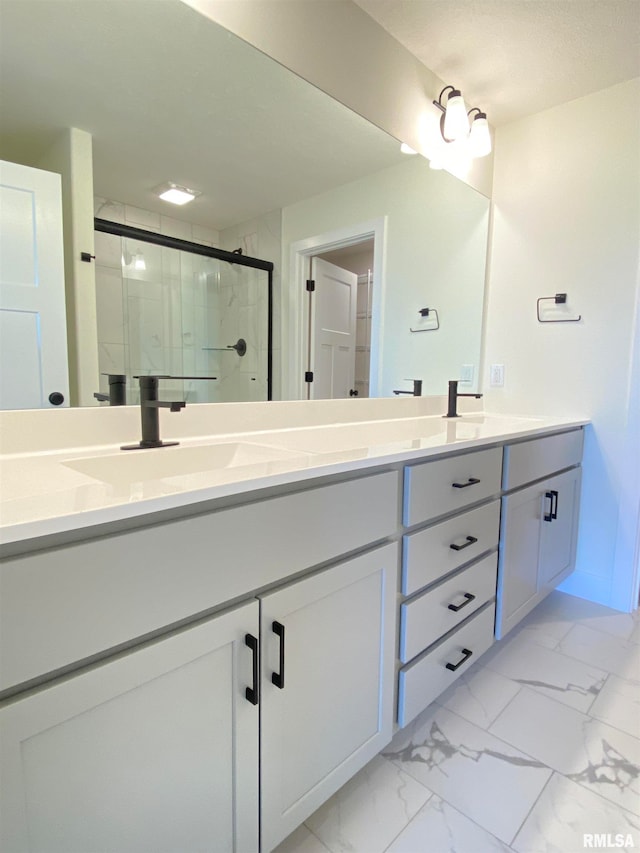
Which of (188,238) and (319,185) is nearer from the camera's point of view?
(188,238)

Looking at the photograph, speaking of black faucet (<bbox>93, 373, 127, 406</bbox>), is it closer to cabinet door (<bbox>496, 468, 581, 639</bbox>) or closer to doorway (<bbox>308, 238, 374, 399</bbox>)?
doorway (<bbox>308, 238, 374, 399</bbox>)

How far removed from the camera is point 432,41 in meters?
1.62

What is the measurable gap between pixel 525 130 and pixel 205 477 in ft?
7.79

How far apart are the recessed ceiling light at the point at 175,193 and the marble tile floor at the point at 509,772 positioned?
1568 millimetres

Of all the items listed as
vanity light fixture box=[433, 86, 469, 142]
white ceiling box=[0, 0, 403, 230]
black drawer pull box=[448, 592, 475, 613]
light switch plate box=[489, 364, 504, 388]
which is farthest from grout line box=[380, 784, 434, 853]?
vanity light fixture box=[433, 86, 469, 142]

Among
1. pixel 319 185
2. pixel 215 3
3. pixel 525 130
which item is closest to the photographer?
pixel 215 3

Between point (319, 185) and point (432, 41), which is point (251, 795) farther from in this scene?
point (432, 41)

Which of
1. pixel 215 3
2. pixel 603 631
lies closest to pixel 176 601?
pixel 215 3

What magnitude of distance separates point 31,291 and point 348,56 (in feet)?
4.33

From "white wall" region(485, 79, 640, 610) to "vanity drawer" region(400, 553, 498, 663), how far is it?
941 mm

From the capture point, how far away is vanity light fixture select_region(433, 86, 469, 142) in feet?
5.93

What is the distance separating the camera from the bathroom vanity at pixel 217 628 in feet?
1.80

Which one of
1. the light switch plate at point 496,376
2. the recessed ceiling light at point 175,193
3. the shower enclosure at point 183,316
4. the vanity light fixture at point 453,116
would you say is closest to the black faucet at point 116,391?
the shower enclosure at point 183,316

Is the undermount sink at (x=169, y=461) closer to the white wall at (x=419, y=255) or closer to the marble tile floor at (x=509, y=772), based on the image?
the white wall at (x=419, y=255)
